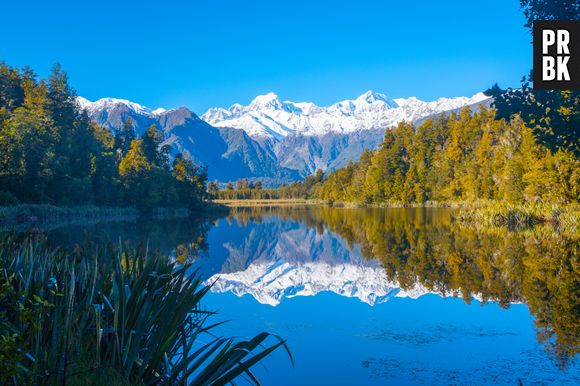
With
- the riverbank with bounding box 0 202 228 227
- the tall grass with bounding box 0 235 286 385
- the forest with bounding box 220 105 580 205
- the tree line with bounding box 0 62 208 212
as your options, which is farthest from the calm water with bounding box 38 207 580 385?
the tree line with bounding box 0 62 208 212

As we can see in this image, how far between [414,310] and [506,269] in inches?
263

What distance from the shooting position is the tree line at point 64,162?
52.5 m

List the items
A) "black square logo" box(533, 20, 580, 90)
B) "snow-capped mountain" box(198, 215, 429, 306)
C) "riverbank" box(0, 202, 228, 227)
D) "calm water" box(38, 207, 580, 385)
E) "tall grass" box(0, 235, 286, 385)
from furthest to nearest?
"riverbank" box(0, 202, 228, 227) → "snow-capped mountain" box(198, 215, 429, 306) → "black square logo" box(533, 20, 580, 90) → "calm water" box(38, 207, 580, 385) → "tall grass" box(0, 235, 286, 385)

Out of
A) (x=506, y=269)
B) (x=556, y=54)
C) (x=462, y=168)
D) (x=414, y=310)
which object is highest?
(x=462, y=168)

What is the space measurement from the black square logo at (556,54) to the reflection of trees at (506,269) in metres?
5.26

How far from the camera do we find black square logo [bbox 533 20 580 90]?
11.2 metres

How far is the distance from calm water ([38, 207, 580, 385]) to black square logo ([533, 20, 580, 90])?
5.27m

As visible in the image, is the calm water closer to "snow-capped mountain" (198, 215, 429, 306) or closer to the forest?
"snow-capped mountain" (198, 215, 429, 306)

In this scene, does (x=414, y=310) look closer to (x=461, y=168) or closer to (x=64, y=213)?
(x=64, y=213)

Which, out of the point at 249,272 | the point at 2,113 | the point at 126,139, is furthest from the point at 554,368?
the point at 126,139

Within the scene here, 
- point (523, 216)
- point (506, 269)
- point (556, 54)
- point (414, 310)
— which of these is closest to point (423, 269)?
point (506, 269)

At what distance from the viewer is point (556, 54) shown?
464 inches

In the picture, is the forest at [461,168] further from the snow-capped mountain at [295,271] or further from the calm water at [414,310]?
the snow-capped mountain at [295,271]

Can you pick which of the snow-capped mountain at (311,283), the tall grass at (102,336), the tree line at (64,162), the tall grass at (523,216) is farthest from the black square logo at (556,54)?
the tree line at (64,162)
